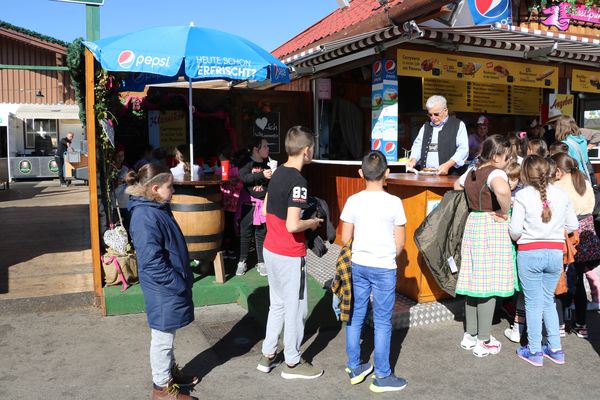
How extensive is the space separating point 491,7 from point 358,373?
21.5 ft

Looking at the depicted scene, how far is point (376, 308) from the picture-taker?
3625mm

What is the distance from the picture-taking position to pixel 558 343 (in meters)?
4.12

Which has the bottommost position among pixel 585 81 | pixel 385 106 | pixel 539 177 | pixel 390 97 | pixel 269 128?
pixel 539 177

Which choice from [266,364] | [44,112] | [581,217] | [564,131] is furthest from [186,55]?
[44,112]

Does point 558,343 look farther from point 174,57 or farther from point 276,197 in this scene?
point 174,57

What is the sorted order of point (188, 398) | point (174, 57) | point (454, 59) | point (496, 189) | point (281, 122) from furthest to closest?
point (281, 122), point (454, 59), point (174, 57), point (496, 189), point (188, 398)

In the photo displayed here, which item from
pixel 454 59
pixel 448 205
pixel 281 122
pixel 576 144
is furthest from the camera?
pixel 281 122

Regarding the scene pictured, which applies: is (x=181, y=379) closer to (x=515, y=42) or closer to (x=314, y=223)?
(x=314, y=223)

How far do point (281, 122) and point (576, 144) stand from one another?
412cm

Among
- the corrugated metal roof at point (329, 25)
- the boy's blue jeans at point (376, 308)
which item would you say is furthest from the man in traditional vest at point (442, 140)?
the corrugated metal roof at point (329, 25)

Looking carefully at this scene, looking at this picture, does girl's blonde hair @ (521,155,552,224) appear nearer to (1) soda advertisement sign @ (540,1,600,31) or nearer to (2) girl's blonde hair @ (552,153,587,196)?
(2) girl's blonde hair @ (552,153,587,196)

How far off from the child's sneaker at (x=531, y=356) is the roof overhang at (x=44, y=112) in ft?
63.4

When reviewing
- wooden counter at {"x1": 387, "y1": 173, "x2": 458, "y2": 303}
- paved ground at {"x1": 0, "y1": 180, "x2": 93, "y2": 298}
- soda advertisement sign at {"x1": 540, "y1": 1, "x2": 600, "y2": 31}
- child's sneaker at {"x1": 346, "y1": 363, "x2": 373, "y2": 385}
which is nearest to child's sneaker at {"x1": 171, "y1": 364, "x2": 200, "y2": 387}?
Result: child's sneaker at {"x1": 346, "y1": 363, "x2": 373, "y2": 385}

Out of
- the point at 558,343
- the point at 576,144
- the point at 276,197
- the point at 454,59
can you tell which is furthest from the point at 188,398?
the point at 454,59
